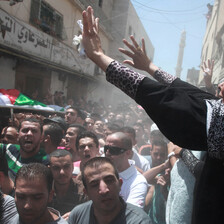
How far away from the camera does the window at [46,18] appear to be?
10.1 metres

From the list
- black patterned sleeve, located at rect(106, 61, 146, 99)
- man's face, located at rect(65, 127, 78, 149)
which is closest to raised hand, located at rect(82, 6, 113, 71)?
black patterned sleeve, located at rect(106, 61, 146, 99)

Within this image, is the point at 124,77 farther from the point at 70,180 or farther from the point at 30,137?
the point at 30,137

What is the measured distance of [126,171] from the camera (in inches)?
101

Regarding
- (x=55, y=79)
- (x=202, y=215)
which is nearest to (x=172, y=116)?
(x=202, y=215)

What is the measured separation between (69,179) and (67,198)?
0.20 metres

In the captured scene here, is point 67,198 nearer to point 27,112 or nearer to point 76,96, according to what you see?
point 27,112

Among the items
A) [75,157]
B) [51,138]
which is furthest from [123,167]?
[51,138]

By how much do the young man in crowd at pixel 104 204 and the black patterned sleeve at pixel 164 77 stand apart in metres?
0.83

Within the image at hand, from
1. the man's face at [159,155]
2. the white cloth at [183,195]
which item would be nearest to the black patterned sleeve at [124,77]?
the white cloth at [183,195]

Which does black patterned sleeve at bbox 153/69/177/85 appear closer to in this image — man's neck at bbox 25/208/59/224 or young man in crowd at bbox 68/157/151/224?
young man in crowd at bbox 68/157/151/224

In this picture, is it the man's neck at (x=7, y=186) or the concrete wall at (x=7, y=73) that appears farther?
the concrete wall at (x=7, y=73)

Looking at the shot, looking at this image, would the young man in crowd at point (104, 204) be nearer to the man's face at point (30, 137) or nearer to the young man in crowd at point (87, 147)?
the young man in crowd at point (87, 147)

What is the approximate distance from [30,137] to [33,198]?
4.36 ft

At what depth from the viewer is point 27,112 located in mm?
5266
